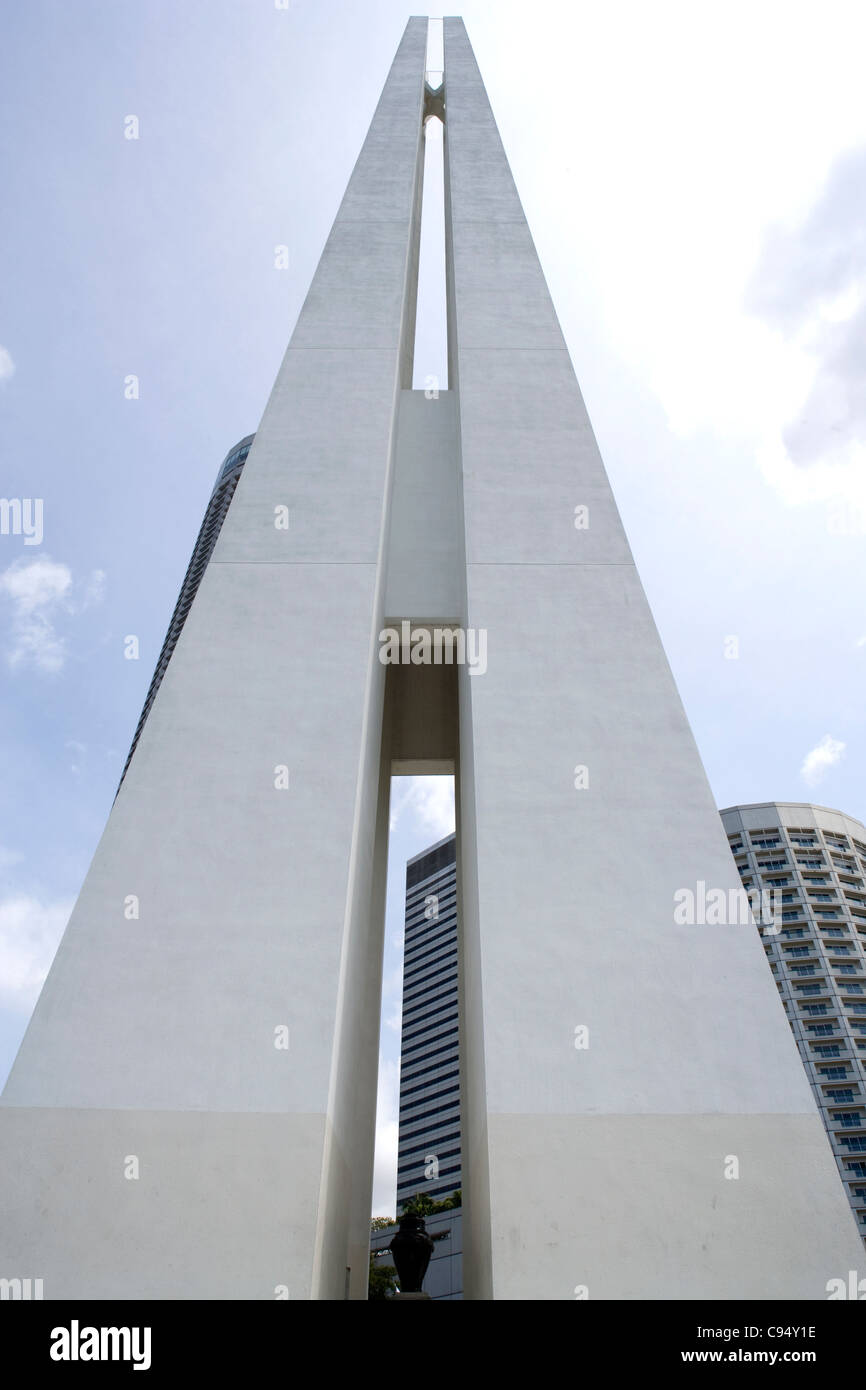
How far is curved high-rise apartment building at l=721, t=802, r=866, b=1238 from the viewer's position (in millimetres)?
58531

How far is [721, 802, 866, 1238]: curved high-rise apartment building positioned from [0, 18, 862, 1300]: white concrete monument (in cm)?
5243

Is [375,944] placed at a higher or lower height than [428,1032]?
lower

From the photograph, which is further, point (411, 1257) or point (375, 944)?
point (375, 944)

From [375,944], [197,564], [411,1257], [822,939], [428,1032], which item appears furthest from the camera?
[428,1032]

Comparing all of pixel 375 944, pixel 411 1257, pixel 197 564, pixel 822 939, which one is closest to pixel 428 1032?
pixel 822 939

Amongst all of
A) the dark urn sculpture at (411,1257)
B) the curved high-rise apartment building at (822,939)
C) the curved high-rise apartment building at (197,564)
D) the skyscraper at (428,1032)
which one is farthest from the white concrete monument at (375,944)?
the skyscraper at (428,1032)

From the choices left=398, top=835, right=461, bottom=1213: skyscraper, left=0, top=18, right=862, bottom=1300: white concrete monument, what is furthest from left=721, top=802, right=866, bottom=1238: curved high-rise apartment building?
left=0, top=18, right=862, bottom=1300: white concrete monument

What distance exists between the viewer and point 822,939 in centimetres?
6738

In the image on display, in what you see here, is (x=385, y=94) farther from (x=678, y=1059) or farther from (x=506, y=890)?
(x=678, y=1059)

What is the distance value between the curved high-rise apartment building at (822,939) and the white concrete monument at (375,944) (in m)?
52.4

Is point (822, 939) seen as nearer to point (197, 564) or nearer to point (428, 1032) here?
point (428, 1032)

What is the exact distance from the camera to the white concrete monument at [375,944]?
215 inches

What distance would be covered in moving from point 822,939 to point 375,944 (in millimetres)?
65578

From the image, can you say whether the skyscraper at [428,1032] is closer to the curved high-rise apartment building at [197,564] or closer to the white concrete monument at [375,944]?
the curved high-rise apartment building at [197,564]
